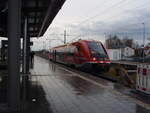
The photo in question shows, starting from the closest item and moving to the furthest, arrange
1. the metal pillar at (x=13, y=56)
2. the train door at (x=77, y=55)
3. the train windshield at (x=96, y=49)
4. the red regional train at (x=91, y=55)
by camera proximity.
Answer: the metal pillar at (x=13, y=56) → the red regional train at (x=91, y=55) → the train windshield at (x=96, y=49) → the train door at (x=77, y=55)

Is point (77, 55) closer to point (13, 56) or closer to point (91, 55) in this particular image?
point (91, 55)

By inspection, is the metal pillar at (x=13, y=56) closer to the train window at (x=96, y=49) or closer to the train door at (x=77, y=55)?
the train window at (x=96, y=49)

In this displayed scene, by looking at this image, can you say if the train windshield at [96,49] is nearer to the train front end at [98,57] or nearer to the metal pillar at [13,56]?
the train front end at [98,57]

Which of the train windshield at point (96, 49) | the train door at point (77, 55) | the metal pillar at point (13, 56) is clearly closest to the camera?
the metal pillar at point (13, 56)

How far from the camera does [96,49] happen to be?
22.0 meters

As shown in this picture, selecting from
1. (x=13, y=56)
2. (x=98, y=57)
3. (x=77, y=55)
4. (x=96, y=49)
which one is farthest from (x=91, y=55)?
(x=13, y=56)

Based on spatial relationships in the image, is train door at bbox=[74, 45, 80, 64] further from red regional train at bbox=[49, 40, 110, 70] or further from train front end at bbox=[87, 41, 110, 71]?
train front end at bbox=[87, 41, 110, 71]

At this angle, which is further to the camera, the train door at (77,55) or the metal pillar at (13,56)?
the train door at (77,55)

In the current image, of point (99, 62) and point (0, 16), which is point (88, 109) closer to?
point (0, 16)

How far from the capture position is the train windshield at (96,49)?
21641 mm

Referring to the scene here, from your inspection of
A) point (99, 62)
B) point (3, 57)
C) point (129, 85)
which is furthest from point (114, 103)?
point (3, 57)

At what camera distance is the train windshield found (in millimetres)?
21641

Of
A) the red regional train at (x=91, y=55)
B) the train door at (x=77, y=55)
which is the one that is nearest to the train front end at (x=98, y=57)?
the red regional train at (x=91, y=55)

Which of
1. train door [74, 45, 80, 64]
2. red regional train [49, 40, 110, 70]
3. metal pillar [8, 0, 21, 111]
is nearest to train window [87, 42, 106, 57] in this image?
red regional train [49, 40, 110, 70]
